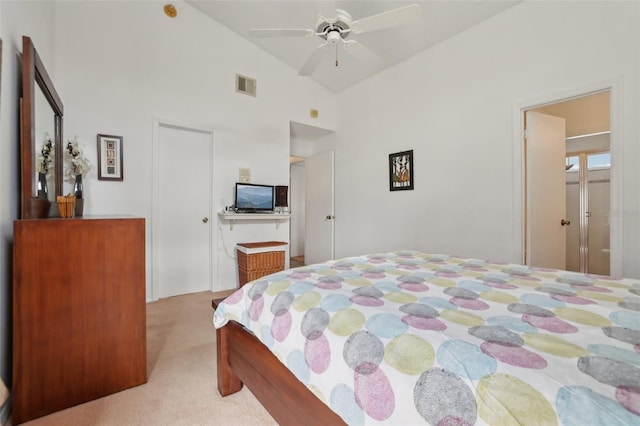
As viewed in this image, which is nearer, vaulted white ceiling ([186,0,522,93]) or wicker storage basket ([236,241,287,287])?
vaulted white ceiling ([186,0,522,93])

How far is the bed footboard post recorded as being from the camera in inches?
59.2

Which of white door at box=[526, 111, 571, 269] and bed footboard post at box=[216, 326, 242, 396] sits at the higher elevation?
white door at box=[526, 111, 571, 269]

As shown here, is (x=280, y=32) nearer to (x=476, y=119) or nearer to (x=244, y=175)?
(x=244, y=175)

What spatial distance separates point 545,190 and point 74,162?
4436 millimetres

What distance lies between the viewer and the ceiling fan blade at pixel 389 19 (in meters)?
1.97

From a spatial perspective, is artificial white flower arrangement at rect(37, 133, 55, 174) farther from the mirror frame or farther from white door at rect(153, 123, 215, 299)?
white door at rect(153, 123, 215, 299)

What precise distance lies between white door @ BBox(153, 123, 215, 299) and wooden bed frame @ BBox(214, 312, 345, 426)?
217 cm

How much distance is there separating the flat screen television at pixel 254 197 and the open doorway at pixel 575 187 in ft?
9.85

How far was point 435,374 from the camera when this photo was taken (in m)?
0.65

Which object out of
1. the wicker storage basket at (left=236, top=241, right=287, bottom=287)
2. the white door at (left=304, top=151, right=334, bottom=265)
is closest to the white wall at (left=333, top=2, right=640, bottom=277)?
the white door at (left=304, top=151, right=334, bottom=265)

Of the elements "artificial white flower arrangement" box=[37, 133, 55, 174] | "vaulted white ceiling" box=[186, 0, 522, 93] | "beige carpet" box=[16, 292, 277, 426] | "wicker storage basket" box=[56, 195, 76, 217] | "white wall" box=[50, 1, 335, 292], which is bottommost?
"beige carpet" box=[16, 292, 277, 426]

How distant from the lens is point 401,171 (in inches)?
145

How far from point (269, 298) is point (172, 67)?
3.36 metres

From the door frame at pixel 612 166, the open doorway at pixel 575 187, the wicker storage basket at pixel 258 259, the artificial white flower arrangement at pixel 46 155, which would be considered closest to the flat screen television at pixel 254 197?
the wicker storage basket at pixel 258 259
